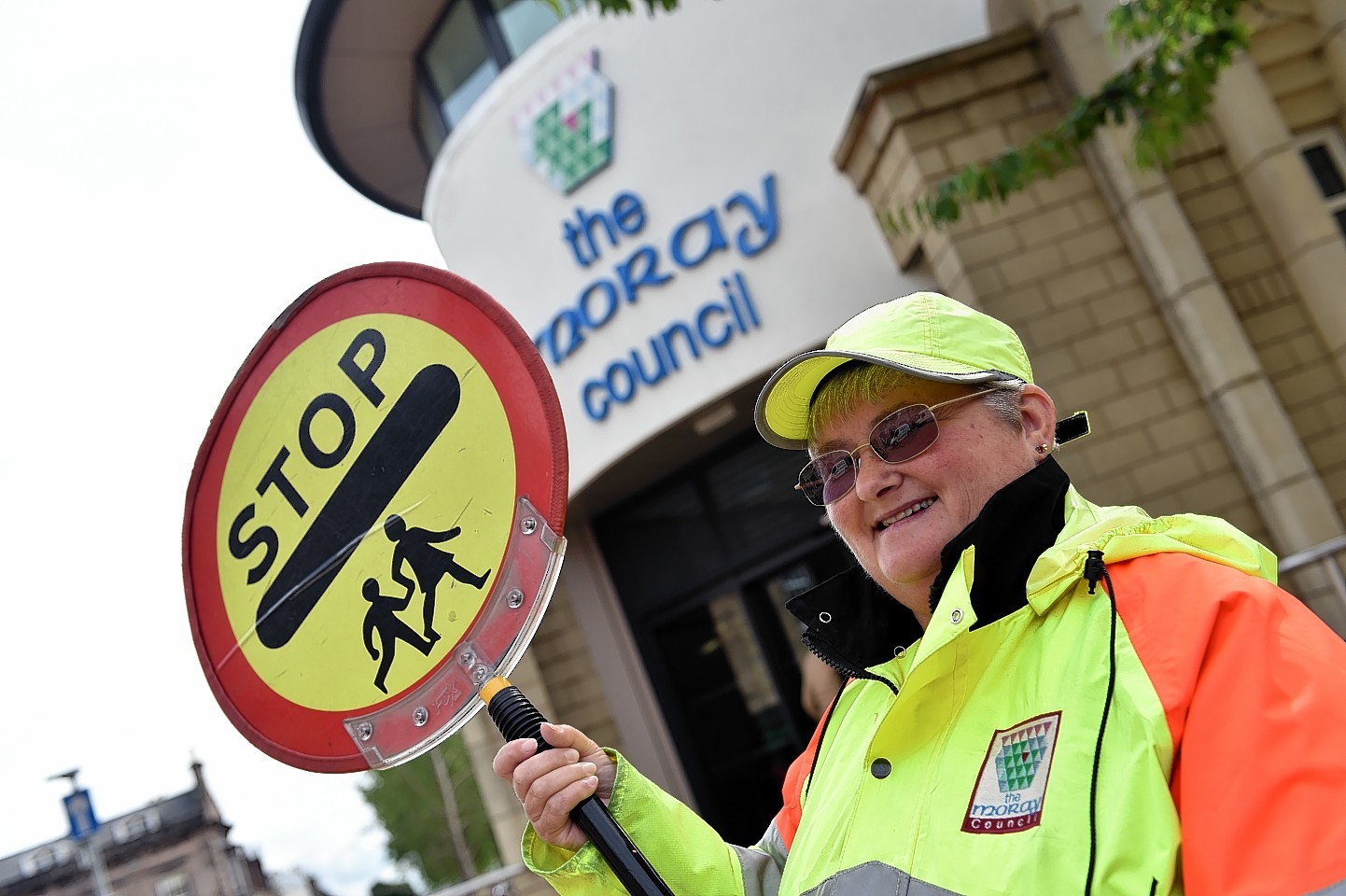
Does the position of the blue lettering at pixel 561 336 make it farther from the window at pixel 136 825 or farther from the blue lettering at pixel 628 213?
the window at pixel 136 825

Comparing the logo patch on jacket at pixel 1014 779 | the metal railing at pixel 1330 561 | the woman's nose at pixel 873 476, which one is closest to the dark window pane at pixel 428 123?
the metal railing at pixel 1330 561

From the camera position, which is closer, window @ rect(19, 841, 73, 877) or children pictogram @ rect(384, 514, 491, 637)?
children pictogram @ rect(384, 514, 491, 637)

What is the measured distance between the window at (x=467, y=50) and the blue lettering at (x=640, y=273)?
2179mm

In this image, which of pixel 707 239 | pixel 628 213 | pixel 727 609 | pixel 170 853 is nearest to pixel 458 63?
pixel 628 213

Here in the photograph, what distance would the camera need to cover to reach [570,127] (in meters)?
8.34

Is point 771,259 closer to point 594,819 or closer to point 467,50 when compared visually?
point 467,50

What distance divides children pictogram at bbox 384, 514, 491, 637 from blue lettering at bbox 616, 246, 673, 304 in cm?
637

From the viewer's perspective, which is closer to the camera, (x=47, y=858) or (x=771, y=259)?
(x=771, y=259)

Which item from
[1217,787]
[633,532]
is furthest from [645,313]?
[1217,787]

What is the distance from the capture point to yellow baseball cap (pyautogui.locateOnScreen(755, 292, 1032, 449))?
5.31ft

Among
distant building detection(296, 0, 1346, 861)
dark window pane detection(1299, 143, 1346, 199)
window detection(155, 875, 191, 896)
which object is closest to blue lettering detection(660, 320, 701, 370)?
distant building detection(296, 0, 1346, 861)

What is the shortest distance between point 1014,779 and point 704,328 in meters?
6.51

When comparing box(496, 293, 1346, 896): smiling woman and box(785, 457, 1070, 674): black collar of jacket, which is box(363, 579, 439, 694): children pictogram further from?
box(785, 457, 1070, 674): black collar of jacket

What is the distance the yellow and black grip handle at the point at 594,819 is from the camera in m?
1.43
